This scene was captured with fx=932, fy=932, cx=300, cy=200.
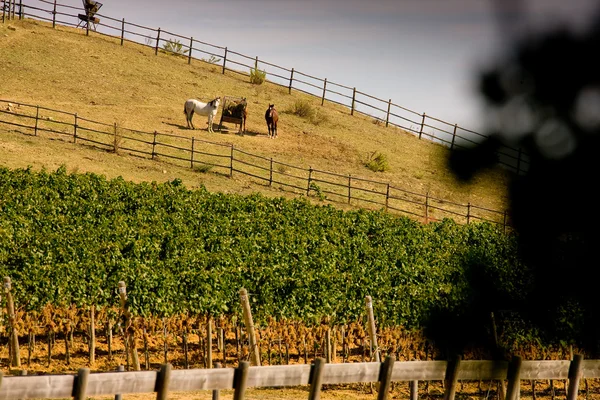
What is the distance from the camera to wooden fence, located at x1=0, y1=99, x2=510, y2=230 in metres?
38.4

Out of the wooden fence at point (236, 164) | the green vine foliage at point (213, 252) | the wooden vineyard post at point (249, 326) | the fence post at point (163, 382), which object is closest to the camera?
the fence post at point (163, 382)

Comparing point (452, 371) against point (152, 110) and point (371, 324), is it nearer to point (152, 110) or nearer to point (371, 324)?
point (371, 324)

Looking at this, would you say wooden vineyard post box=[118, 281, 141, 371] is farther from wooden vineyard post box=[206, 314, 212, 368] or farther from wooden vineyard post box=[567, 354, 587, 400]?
wooden vineyard post box=[567, 354, 587, 400]

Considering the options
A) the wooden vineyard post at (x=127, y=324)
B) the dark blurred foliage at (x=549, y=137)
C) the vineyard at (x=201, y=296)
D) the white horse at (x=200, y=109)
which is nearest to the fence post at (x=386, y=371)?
the vineyard at (x=201, y=296)

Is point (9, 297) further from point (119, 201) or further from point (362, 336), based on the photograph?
point (119, 201)

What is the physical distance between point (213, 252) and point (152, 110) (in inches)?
1083

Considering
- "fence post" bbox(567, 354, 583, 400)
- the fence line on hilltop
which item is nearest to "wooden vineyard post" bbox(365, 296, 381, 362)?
the fence line on hilltop

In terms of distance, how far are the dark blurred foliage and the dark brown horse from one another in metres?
40.8

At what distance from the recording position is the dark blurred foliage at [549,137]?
409 centimetres

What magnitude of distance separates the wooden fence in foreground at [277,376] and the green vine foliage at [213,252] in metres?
2.40

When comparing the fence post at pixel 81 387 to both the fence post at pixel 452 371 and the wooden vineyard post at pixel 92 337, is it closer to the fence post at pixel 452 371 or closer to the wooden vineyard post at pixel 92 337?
the fence post at pixel 452 371

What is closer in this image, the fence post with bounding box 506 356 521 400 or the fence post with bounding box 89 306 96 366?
the fence post with bounding box 506 356 521 400

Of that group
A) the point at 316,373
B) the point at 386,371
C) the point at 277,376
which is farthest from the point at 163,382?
Result: the point at 386,371

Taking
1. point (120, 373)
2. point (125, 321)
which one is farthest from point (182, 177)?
point (120, 373)
